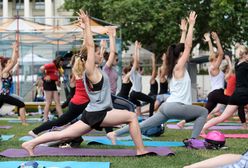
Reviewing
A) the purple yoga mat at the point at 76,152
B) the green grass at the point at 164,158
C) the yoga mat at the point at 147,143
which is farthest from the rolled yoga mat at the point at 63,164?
the yoga mat at the point at 147,143

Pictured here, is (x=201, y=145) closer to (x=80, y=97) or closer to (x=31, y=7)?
(x=80, y=97)

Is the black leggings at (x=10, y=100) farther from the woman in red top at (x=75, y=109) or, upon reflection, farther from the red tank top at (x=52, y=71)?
the woman in red top at (x=75, y=109)

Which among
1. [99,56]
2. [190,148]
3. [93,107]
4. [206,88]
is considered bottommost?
[206,88]

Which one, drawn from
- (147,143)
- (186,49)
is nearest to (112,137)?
(147,143)

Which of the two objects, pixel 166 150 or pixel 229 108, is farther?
pixel 229 108

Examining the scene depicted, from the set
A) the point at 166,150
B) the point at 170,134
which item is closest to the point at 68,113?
the point at 166,150

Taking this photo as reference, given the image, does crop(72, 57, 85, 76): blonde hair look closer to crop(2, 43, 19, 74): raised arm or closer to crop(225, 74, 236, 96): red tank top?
crop(2, 43, 19, 74): raised arm

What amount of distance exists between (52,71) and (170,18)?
20.3 meters

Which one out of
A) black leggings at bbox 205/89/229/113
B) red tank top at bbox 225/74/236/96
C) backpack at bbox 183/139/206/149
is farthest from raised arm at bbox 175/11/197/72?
red tank top at bbox 225/74/236/96

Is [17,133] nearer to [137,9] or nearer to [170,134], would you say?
[170,134]

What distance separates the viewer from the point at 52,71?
14.3m

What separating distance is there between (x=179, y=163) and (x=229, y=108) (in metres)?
3.50

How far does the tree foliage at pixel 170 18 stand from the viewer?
1286 inches

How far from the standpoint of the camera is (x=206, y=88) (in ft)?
109
